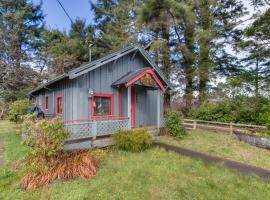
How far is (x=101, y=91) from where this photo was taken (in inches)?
388

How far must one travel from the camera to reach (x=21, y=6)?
26250mm

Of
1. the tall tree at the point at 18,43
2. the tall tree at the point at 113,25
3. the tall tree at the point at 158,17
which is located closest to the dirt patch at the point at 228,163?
the tall tree at the point at 158,17

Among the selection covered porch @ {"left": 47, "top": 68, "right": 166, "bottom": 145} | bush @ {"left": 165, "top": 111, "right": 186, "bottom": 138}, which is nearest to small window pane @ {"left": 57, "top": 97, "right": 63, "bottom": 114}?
covered porch @ {"left": 47, "top": 68, "right": 166, "bottom": 145}

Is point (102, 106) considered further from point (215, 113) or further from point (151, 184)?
point (215, 113)

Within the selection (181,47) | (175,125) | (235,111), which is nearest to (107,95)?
(175,125)

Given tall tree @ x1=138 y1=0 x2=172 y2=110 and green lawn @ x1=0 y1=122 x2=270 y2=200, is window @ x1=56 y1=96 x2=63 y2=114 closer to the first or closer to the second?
green lawn @ x1=0 y1=122 x2=270 y2=200

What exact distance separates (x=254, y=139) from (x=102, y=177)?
7678mm

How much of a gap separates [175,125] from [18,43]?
19.0 metres

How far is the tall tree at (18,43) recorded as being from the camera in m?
15.6

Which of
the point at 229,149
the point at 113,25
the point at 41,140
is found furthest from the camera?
the point at 113,25

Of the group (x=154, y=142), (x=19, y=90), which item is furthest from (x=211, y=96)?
(x=19, y=90)

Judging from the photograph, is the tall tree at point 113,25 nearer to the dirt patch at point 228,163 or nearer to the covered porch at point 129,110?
the covered porch at point 129,110

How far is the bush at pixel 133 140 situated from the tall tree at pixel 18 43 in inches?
439

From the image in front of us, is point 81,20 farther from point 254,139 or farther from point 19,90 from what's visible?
point 254,139
